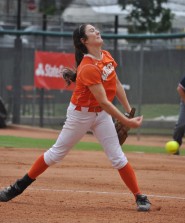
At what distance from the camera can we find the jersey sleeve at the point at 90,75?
26.6 ft

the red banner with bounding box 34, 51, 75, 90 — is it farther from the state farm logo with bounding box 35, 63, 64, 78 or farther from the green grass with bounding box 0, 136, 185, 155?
the green grass with bounding box 0, 136, 185, 155

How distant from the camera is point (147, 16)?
24.0m

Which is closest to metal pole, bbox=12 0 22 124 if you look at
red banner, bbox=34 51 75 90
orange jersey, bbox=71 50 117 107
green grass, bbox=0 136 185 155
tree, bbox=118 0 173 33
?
red banner, bbox=34 51 75 90

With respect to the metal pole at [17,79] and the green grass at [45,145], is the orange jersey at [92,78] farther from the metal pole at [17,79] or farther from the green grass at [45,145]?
the metal pole at [17,79]

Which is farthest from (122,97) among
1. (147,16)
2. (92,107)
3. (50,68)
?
(147,16)

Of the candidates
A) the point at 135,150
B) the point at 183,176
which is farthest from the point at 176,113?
the point at 183,176

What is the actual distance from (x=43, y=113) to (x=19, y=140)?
4.05 meters

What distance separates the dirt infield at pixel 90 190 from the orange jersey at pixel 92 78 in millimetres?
1166

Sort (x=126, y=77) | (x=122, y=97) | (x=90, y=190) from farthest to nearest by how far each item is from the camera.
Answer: (x=126, y=77) < (x=90, y=190) < (x=122, y=97)

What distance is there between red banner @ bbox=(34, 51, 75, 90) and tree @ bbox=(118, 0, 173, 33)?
3.19 m

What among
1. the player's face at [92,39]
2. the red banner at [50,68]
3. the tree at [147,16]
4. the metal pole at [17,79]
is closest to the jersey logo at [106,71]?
the player's face at [92,39]

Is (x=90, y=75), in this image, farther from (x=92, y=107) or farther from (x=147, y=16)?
(x=147, y=16)

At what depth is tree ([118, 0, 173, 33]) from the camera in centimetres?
2308

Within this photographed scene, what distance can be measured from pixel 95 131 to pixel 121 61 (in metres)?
12.7
